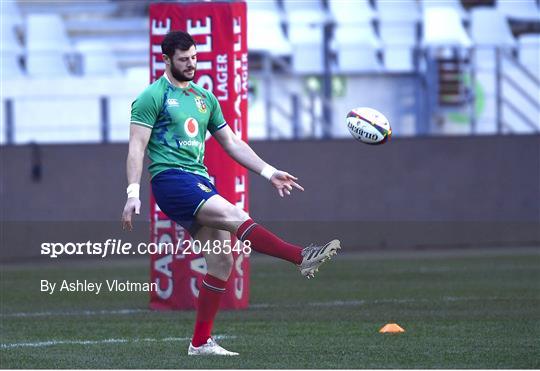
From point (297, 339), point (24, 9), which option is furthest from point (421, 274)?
point (24, 9)

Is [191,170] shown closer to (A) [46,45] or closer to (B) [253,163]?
(B) [253,163]

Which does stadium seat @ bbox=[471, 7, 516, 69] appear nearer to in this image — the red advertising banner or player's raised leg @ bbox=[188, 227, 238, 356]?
the red advertising banner

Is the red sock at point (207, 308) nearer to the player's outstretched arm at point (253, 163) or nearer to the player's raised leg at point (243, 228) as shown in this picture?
the player's raised leg at point (243, 228)

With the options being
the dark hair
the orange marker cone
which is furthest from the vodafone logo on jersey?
the orange marker cone

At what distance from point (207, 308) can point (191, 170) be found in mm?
930

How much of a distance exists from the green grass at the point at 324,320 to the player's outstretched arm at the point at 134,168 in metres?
0.94

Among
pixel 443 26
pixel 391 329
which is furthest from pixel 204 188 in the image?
pixel 443 26

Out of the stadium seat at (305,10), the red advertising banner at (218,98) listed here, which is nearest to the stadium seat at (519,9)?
the stadium seat at (305,10)

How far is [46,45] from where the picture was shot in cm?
2292

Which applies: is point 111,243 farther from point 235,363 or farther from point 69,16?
point 235,363

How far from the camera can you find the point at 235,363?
7730 millimetres

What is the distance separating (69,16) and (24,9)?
975mm

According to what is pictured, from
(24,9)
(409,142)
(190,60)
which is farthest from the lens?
(24,9)

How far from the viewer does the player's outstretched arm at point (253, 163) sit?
27.2 ft
